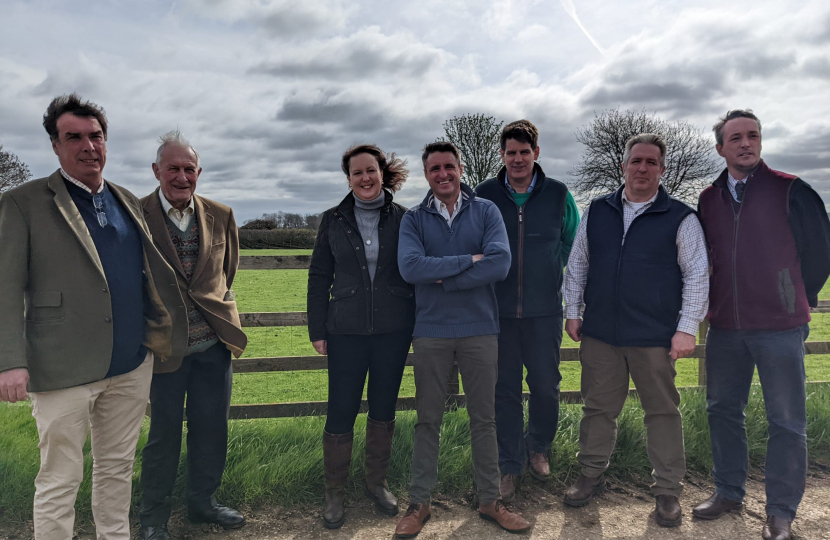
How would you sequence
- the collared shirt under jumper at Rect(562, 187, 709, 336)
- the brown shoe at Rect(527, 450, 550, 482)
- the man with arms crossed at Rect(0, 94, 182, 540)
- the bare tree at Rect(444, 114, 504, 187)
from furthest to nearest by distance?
the bare tree at Rect(444, 114, 504, 187)
the brown shoe at Rect(527, 450, 550, 482)
the collared shirt under jumper at Rect(562, 187, 709, 336)
the man with arms crossed at Rect(0, 94, 182, 540)

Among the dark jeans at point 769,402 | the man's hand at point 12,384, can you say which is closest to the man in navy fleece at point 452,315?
the dark jeans at point 769,402

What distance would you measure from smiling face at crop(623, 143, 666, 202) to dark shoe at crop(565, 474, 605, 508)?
188 centimetres

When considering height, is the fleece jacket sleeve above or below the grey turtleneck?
below

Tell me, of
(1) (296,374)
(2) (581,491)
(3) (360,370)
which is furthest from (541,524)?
(1) (296,374)

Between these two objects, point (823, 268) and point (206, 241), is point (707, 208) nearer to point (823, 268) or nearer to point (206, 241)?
point (823, 268)

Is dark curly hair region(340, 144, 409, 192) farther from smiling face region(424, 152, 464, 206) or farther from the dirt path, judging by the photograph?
the dirt path

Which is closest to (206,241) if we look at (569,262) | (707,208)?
(569,262)

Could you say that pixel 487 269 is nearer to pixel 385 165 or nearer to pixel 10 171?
pixel 385 165

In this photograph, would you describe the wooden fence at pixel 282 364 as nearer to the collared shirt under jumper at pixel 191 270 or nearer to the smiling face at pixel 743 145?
the collared shirt under jumper at pixel 191 270

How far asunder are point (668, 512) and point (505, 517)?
1041mm

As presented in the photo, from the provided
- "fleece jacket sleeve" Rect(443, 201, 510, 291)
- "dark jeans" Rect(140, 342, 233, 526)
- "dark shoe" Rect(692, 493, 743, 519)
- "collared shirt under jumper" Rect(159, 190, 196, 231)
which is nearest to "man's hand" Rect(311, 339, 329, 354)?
"dark jeans" Rect(140, 342, 233, 526)

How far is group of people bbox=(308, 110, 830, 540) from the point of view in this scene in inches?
123

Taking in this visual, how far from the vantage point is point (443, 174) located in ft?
10.4

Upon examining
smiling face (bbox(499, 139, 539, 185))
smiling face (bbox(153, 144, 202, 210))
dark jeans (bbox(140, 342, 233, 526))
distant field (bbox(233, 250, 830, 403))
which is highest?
smiling face (bbox(499, 139, 539, 185))
